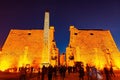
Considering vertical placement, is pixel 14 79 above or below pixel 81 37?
below

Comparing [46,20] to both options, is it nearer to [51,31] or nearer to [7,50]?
[51,31]

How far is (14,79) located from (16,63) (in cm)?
1526

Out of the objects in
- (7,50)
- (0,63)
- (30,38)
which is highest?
(30,38)

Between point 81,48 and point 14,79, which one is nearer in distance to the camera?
point 14,79

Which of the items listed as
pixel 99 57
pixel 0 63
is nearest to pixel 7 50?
pixel 0 63

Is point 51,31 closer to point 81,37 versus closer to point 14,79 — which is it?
point 81,37

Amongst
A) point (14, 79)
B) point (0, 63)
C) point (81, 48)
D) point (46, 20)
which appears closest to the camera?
point (14, 79)

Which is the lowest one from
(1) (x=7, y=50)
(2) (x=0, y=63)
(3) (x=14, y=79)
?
(3) (x=14, y=79)

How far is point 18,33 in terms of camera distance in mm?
37938

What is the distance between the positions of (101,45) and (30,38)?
1238cm

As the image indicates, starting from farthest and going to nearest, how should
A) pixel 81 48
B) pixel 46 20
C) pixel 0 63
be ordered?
pixel 81 48, pixel 0 63, pixel 46 20

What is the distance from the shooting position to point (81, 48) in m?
36.5

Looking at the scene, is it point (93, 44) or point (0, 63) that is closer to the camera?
point (0, 63)

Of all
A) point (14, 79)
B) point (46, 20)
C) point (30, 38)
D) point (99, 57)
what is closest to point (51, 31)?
point (30, 38)
